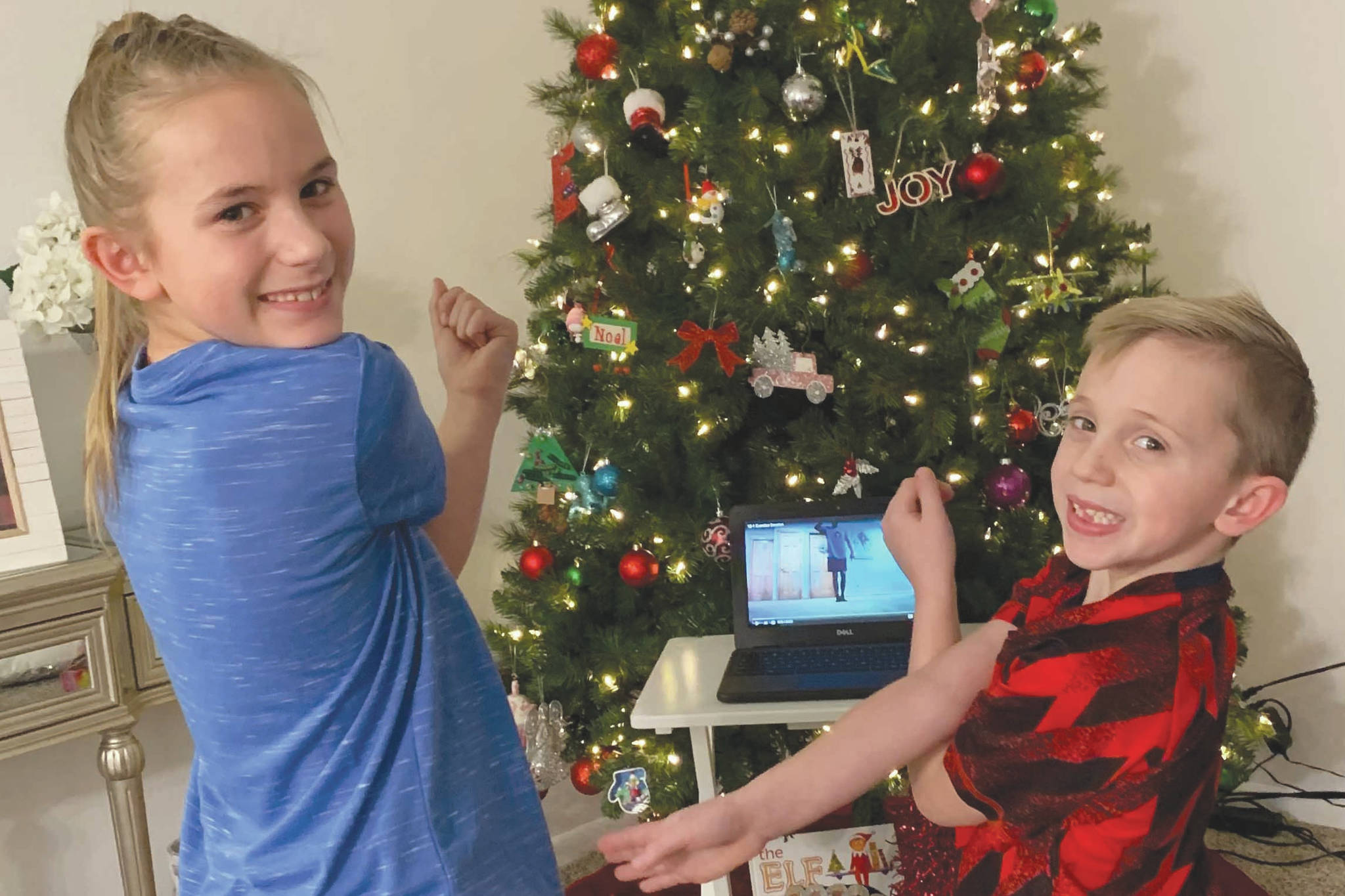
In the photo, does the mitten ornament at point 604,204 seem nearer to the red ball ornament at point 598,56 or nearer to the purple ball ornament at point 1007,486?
the red ball ornament at point 598,56

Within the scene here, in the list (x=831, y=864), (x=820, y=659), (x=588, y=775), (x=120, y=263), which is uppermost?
(x=120, y=263)

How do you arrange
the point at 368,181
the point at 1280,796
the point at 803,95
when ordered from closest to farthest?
the point at 803,95
the point at 368,181
the point at 1280,796

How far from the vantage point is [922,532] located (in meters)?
1.03

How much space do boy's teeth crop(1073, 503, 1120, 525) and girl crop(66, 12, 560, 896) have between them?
525mm

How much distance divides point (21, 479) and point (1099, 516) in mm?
1526

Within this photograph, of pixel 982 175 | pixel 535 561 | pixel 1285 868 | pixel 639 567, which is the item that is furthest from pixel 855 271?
pixel 1285 868

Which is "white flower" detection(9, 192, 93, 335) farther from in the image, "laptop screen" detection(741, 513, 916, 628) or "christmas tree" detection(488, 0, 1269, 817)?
"laptop screen" detection(741, 513, 916, 628)

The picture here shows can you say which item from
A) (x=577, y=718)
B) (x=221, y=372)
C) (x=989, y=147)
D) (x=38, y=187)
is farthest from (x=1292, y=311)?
(x=38, y=187)

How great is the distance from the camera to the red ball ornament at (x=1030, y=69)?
6.42 feet

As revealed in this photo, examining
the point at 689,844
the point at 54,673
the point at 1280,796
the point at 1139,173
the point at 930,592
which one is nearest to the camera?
the point at 689,844

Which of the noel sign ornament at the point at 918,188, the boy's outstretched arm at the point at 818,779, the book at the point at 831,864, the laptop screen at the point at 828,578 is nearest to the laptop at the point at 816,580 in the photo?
the laptop screen at the point at 828,578

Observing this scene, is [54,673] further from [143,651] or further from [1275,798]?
[1275,798]

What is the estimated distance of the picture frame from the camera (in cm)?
163

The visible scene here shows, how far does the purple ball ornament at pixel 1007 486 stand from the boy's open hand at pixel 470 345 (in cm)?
114
